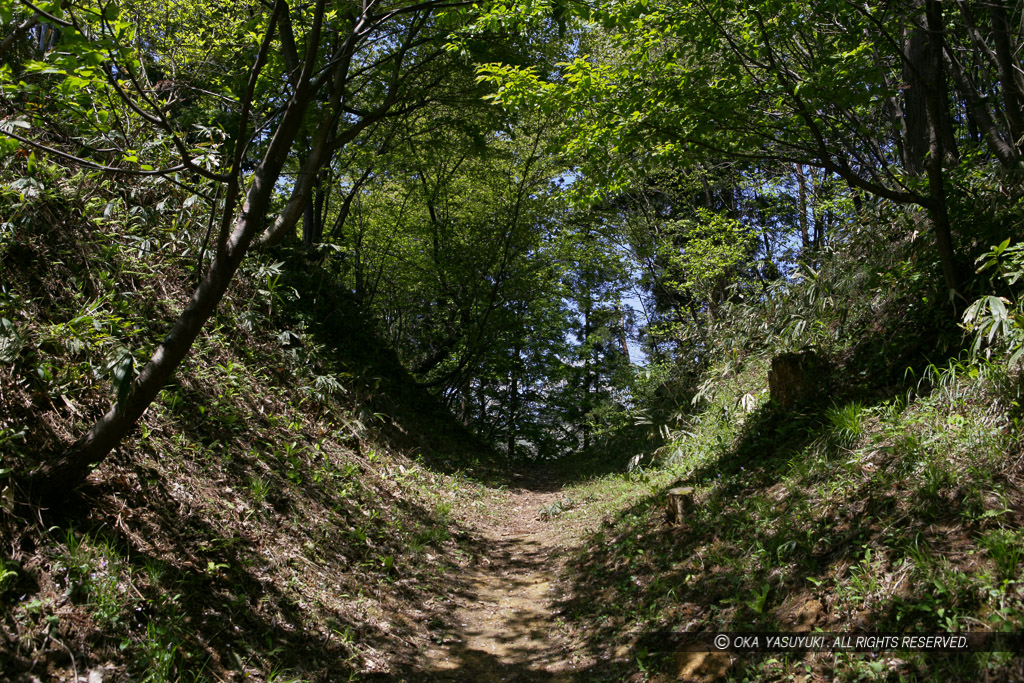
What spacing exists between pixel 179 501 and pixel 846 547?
445cm

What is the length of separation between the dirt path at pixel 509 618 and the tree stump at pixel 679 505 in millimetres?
1375

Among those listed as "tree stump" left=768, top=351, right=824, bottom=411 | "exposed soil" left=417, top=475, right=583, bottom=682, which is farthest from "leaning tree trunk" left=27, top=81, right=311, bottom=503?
"tree stump" left=768, top=351, right=824, bottom=411

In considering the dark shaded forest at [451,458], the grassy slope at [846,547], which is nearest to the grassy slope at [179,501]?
the dark shaded forest at [451,458]

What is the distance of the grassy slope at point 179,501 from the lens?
9.73 feet

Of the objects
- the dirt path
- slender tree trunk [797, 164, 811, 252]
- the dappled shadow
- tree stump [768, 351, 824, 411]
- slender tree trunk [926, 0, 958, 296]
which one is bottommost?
the dirt path

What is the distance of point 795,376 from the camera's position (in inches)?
262

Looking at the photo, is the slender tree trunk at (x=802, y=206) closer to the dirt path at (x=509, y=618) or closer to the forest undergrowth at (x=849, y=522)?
the forest undergrowth at (x=849, y=522)

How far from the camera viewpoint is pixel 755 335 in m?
9.31

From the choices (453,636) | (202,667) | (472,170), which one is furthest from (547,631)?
(472,170)

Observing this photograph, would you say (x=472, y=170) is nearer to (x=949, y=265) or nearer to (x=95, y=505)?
(x=949, y=265)

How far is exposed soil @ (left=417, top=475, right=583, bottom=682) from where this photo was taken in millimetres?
4250

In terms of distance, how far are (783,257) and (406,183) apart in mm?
9345

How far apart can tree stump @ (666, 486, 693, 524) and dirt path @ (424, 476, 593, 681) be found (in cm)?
137

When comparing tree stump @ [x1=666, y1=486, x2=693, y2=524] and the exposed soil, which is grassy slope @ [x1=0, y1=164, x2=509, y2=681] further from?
tree stump @ [x1=666, y1=486, x2=693, y2=524]
